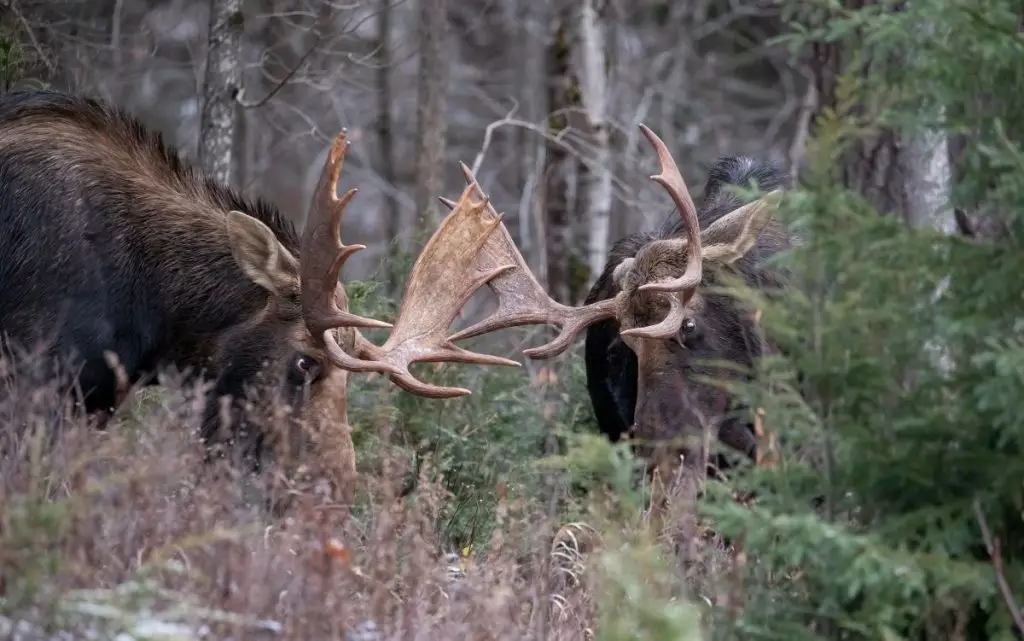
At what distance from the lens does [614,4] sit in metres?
12.8

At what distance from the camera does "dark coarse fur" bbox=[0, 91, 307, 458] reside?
314 inches

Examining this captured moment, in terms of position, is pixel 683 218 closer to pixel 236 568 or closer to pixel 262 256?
pixel 262 256

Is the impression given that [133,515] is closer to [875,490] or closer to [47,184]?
[875,490]

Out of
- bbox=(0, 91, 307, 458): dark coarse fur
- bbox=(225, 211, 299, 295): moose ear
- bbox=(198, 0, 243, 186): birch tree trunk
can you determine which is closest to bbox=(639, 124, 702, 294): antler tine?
bbox=(225, 211, 299, 295): moose ear

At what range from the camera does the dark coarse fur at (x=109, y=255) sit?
7965 millimetres

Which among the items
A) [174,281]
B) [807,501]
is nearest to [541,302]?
[174,281]

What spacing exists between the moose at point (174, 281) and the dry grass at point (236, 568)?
1652mm

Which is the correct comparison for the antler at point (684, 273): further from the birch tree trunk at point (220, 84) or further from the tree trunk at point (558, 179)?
the tree trunk at point (558, 179)

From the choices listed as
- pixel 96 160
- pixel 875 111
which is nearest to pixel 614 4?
pixel 96 160

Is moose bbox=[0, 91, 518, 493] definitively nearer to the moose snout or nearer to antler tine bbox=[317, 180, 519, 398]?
antler tine bbox=[317, 180, 519, 398]

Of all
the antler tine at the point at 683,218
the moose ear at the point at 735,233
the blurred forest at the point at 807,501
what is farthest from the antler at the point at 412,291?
the blurred forest at the point at 807,501

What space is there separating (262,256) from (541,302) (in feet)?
5.60

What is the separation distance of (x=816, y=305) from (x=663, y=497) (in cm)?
278

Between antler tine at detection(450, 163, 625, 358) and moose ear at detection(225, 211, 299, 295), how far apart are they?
3.67 feet
